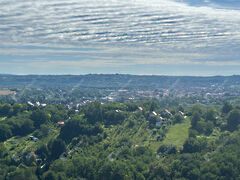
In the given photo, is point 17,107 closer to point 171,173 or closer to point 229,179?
point 171,173

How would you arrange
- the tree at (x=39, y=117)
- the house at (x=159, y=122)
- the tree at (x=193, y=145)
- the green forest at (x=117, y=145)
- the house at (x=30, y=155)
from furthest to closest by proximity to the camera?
the tree at (x=39, y=117)
the house at (x=159, y=122)
the house at (x=30, y=155)
the tree at (x=193, y=145)
the green forest at (x=117, y=145)

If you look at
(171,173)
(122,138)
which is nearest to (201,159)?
(171,173)

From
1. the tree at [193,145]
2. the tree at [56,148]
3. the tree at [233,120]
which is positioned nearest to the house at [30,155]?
the tree at [56,148]

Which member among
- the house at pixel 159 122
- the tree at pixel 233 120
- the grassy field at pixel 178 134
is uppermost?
the tree at pixel 233 120

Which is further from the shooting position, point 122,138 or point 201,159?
point 122,138

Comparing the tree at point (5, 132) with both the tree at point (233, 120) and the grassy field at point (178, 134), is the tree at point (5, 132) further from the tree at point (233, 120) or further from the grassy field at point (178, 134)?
the tree at point (233, 120)

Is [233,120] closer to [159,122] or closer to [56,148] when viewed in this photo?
[159,122]

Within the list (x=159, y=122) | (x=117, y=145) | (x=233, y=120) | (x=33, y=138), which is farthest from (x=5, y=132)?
(x=233, y=120)
